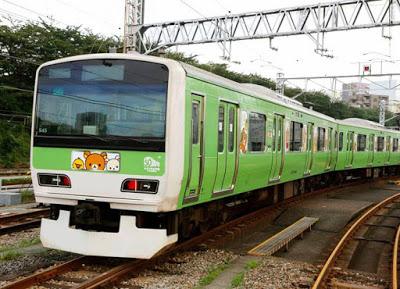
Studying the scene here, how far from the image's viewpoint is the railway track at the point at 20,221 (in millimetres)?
9892

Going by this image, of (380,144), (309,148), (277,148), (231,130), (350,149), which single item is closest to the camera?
(231,130)

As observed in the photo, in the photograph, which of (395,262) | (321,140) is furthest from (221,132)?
(321,140)

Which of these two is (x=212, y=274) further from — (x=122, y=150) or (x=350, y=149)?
(x=350, y=149)

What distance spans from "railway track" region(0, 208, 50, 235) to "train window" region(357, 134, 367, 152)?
637 inches

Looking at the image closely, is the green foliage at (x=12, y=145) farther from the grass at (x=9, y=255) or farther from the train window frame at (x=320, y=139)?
the grass at (x=9, y=255)

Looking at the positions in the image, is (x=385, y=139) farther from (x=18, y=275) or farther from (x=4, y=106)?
(x=18, y=275)

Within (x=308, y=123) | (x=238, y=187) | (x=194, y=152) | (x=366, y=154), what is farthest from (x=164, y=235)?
(x=366, y=154)

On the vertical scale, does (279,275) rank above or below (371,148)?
below

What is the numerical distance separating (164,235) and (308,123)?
9.88m

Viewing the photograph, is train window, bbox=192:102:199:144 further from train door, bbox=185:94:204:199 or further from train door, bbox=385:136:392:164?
train door, bbox=385:136:392:164

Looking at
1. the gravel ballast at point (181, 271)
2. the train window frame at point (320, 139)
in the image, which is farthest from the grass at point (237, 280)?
the train window frame at point (320, 139)

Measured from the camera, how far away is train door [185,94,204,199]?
7.53 meters

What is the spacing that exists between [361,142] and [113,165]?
1989 cm

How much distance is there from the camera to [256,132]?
10523 mm
